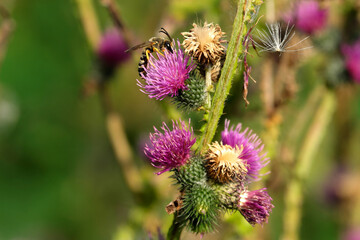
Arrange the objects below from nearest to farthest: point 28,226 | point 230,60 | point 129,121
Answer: point 230,60 → point 28,226 → point 129,121

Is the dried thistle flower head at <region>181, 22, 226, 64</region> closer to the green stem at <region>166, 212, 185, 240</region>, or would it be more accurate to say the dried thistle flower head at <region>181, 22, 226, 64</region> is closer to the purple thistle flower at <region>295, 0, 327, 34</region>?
the green stem at <region>166, 212, 185, 240</region>

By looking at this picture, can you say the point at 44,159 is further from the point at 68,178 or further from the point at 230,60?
the point at 230,60

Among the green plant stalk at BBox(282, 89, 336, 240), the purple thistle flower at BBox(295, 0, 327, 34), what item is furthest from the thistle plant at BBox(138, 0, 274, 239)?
the purple thistle flower at BBox(295, 0, 327, 34)

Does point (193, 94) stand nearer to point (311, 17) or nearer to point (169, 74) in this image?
point (169, 74)

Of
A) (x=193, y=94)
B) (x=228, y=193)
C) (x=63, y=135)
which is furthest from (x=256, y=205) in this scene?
(x=63, y=135)

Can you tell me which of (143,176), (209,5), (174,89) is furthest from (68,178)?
(174,89)

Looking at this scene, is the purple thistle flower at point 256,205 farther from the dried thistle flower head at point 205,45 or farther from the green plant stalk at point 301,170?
the green plant stalk at point 301,170
